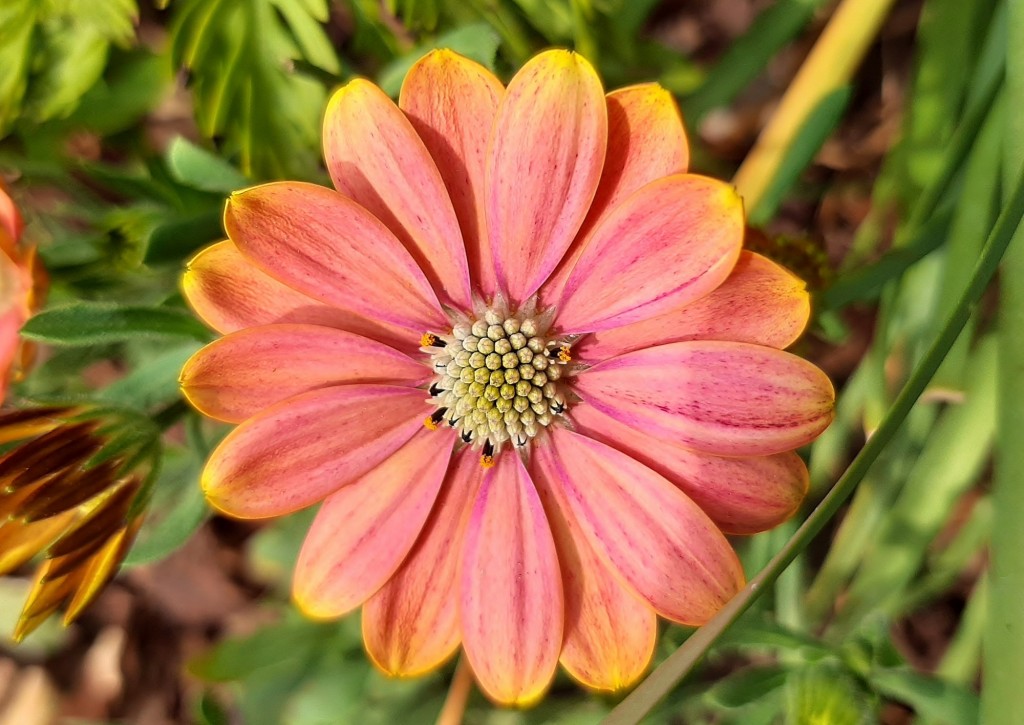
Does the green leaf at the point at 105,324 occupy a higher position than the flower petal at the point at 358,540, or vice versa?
the green leaf at the point at 105,324

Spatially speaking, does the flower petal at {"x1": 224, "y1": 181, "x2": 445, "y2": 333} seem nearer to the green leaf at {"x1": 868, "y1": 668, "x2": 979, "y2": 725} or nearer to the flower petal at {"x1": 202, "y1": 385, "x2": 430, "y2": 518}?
the flower petal at {"x1": 202, "y1": 385, "x2": 430, "y2": 518}

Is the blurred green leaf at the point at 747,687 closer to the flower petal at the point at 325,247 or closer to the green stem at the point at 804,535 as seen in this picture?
the green stem at the point at 804,535

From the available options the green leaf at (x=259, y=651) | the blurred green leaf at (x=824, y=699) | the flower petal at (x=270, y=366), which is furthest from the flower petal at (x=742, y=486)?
the green leaf at (x=259, y=651)

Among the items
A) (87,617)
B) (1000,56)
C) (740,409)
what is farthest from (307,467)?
(87,617)

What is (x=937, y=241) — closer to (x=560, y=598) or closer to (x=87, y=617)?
(x=560, y=598)

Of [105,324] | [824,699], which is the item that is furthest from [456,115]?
[824,699]

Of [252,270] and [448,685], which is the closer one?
[252,270]

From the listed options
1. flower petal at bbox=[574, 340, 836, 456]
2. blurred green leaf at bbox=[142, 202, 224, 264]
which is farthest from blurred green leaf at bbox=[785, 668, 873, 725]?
blurred green leaf at bbox=[142, 202, 224, 264]
